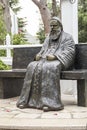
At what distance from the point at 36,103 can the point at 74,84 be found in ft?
5.87

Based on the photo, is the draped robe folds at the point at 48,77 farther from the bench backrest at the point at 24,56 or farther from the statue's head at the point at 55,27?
the bench backrest at the point at 24,56

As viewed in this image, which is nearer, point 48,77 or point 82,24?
point 48,77

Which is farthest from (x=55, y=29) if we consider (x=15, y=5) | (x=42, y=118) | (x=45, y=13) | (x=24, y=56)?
(x=15, y=5)

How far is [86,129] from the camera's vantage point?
4.70 meters

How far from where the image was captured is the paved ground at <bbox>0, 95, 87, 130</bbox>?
4816mm

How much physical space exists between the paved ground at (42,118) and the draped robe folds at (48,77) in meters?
0.19

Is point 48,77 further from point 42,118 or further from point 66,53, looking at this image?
point 42,118

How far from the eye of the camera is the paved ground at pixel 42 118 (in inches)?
190

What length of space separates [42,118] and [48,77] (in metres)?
0.93

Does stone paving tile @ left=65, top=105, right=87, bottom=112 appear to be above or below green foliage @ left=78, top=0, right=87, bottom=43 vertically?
below

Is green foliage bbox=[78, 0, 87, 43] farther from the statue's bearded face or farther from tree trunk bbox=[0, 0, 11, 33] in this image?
the statue's bearded face

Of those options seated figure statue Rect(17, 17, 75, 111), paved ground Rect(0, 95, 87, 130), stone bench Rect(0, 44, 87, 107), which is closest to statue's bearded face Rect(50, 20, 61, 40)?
seated figure statue Rect(17, 17, 75, 111)

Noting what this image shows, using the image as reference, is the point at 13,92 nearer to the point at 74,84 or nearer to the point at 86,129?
the point at 74,84

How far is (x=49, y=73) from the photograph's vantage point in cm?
607
